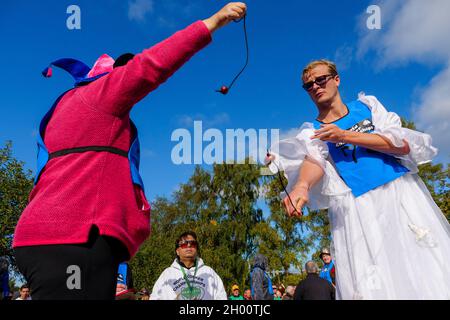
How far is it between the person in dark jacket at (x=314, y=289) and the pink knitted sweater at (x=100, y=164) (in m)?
5.28

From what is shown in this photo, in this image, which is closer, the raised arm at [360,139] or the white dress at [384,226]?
the white dress at [384,226]

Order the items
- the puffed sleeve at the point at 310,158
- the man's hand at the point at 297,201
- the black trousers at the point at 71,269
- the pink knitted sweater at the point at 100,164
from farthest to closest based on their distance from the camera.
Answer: the puffed sleeve at the point at 310,158, the man's hand at the point at 297,201, the pink knitted sweater at the point at 100,164, the black trousers at the point at 71,269

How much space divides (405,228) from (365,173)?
1.45 ft

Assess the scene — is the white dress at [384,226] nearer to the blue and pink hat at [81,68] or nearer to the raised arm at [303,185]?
the raised arm at [303,185]

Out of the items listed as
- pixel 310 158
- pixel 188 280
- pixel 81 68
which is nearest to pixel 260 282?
pixel 188 280

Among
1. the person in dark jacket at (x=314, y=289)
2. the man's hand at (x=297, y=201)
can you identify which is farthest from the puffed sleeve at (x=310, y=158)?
the person in dark jacket at (x=314, y=289)

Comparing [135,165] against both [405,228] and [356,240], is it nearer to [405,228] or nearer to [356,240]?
[356,240]

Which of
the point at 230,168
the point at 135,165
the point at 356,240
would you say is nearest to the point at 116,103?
the point at 135,165

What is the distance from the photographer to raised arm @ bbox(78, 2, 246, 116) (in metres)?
1.97

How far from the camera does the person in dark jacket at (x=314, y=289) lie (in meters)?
6.67

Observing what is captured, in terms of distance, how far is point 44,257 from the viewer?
68.7 inches

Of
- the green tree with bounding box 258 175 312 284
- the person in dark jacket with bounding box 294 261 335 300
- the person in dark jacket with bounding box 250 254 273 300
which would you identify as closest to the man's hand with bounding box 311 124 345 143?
the person in dark jacket with bounding box 294 261 335 300

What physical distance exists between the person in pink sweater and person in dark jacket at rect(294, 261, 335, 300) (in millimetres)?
5272

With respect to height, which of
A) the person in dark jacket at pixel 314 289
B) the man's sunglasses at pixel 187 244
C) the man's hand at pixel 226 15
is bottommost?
the person in dark jacket at pixel 314 289
